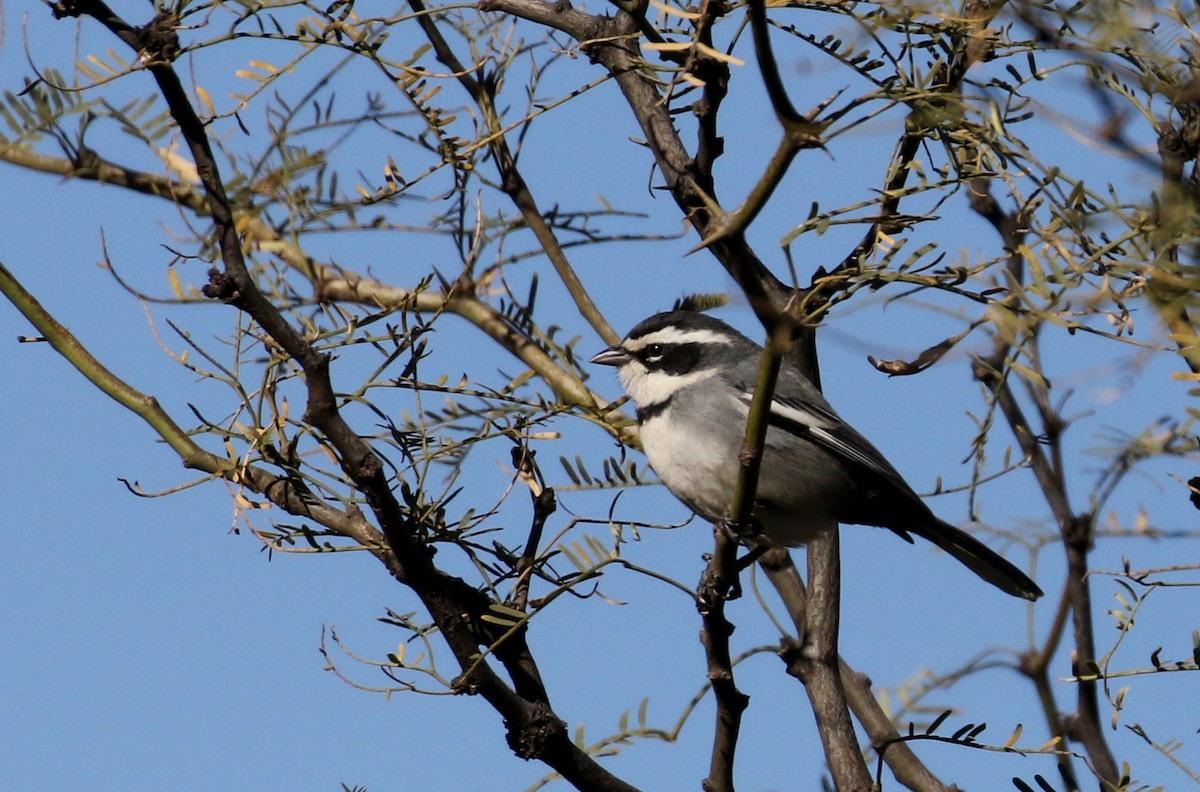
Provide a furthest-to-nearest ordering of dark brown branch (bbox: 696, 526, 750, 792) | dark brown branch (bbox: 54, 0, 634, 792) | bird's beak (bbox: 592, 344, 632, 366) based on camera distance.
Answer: bird's beak (bbox: 592, 344, 632, 366), dark brown branch (bbox: 696, 526, 750, 792), dark brown branch (bbox: 54, 0, 634, 792)

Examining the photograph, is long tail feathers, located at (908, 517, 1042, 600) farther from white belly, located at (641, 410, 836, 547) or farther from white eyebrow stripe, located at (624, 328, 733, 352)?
white eyebrow stripe, located at (624, 328, 733, 352)

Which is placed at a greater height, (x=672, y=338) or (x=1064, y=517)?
(x=672, y=338)

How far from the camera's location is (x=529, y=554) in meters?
3.49

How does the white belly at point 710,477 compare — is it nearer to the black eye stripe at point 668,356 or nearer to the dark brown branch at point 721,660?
the black eye stripe at point 668,356

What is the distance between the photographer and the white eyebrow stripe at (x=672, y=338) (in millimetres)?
5621

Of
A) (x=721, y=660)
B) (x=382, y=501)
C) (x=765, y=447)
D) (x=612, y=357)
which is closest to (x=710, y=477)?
(x=765, y=447)

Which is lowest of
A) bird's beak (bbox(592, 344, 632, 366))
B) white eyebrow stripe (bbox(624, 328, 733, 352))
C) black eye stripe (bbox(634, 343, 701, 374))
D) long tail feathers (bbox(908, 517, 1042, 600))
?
long tail feathers (bbox(908, 517, 1042, 600))

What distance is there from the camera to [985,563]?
571 centimetres

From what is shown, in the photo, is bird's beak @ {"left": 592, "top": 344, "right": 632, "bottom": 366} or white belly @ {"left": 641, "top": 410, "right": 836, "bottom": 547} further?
bird's beak @ {"left": 592, "top": 344, "right": 632, "bottom": 366}

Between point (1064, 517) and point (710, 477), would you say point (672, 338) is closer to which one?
point (710, 477)

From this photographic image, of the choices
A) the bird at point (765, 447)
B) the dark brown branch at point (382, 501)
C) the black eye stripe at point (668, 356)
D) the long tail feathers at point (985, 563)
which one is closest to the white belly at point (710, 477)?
the bird at point (765, 447)

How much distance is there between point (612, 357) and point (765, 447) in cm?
84

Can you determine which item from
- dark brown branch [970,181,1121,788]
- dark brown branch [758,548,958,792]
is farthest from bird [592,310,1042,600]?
dark brown branch [970,181,1121,788]

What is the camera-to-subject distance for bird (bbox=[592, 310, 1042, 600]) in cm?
499
